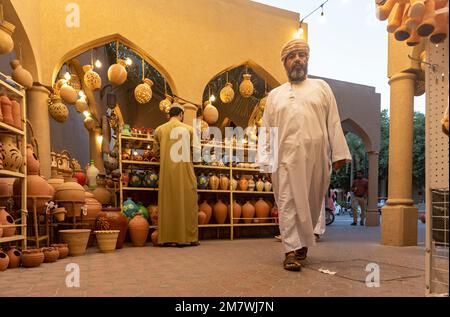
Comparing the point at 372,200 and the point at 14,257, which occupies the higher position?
the point at 14,257

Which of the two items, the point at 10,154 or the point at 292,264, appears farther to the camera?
the point at 10,154

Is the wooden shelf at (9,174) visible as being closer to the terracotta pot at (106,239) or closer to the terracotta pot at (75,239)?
the terracotta pot at (75,239)

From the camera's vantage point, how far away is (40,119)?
18.1 ft

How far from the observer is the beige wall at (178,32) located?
18.8 feet

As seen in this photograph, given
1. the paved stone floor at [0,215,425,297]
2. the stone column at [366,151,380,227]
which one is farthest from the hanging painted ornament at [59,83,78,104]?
the stone column at [366,151,380,227]

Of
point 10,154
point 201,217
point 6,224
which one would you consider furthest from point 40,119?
point 201,217

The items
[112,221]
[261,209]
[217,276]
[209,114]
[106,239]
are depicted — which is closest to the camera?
[217,276]

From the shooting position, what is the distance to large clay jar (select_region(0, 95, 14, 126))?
386 centimetres

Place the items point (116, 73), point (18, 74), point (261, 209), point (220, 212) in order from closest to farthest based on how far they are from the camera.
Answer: point (18, 74) → point (116, 73) → point (220, 212) → point (261, 209)

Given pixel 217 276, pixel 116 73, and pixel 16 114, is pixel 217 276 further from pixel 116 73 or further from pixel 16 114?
pixel 116 73

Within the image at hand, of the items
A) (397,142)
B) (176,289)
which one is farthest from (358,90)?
(176,289)

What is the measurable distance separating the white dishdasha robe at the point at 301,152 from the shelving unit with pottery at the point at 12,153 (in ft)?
8.58

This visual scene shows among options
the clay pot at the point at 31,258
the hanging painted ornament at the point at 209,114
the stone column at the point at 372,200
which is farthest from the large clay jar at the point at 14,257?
the stone column at the point at 372,200

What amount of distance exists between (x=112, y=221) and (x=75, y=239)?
730mm
